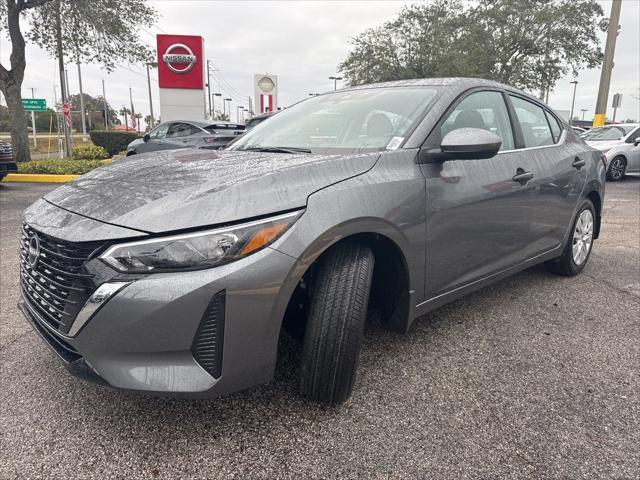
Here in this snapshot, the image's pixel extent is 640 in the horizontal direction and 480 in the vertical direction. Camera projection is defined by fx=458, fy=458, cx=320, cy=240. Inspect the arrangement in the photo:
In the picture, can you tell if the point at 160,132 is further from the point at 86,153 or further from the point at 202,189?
the point at 202,189

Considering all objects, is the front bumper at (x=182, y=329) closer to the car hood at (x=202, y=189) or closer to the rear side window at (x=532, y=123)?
the car hood at (x=202, y=189)

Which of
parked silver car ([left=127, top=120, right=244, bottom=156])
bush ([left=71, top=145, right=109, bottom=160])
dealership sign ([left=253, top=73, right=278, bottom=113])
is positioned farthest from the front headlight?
dealership sign ([left=253, top=73, right=278, bottom=113])

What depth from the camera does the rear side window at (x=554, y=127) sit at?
3.49m

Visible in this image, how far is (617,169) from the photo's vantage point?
1120 centimetres

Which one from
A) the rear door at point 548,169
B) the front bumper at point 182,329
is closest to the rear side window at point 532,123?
the rear door at point 548,169

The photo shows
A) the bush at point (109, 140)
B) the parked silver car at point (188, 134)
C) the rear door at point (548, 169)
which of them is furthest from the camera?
the bush at point (109, 140)

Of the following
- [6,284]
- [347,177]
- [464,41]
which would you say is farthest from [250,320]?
[464,41]

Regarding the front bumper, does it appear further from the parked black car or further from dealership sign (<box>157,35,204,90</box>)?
dealership sign (<box>157,35,204,90</box>)

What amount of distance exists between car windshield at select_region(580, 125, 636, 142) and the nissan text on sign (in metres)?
13.3

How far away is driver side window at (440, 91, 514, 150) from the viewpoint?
2516mm

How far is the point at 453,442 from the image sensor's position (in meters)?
1.81

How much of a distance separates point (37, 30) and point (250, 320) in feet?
56.7

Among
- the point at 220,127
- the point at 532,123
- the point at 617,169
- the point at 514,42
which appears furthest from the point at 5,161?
the point at 514,42

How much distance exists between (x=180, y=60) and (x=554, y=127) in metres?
17.4
